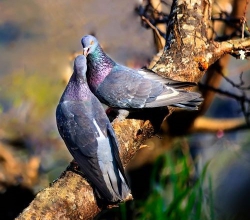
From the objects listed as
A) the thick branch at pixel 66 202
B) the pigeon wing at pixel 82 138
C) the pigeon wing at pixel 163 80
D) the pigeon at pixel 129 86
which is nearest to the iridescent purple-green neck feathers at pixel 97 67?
the pigeon at pixel 129 86

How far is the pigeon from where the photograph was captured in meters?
2.40

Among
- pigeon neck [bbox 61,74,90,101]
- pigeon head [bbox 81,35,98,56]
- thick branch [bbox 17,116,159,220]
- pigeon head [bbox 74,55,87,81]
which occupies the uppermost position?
pigeon head [bbox 81,35,98,56]

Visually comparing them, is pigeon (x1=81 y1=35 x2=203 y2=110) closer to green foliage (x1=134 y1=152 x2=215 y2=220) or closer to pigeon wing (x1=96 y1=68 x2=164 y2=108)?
pigeon wing (x1=96 y1=68 x2=164 y2=108)

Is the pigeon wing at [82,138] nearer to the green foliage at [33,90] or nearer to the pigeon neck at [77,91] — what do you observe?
the pigeon neck at [77,91]

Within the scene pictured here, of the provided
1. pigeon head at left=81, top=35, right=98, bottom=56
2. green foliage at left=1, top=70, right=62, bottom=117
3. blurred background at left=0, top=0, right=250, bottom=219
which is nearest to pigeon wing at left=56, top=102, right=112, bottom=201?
pigeon head at left=81, top=35, right=98, bottom=56

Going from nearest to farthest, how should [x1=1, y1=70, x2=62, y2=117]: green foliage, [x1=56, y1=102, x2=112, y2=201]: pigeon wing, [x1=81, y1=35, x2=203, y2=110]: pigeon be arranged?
[x1=56, y1=102, x2=112, y2=201]: pigeon wing < [x1=81, y1=35, x2=203, y2=110]: pigeon < [x1=1, y1=70, x2=62, y2=117]: green foliage

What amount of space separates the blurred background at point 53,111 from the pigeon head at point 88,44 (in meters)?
1.32

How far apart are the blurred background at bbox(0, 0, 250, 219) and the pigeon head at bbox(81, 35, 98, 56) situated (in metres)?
1.32

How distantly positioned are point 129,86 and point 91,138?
41cm

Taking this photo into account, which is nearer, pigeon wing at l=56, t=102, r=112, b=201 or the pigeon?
pigeon wing at l=56, t=102, r=112, b=201

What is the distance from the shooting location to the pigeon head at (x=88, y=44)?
251 cm

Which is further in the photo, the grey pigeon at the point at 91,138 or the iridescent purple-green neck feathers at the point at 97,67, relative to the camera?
the iridescent purple-green neck feathers at the point at 97,67

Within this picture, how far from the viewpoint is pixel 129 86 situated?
2469 millimetres

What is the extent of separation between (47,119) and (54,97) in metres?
0.20
